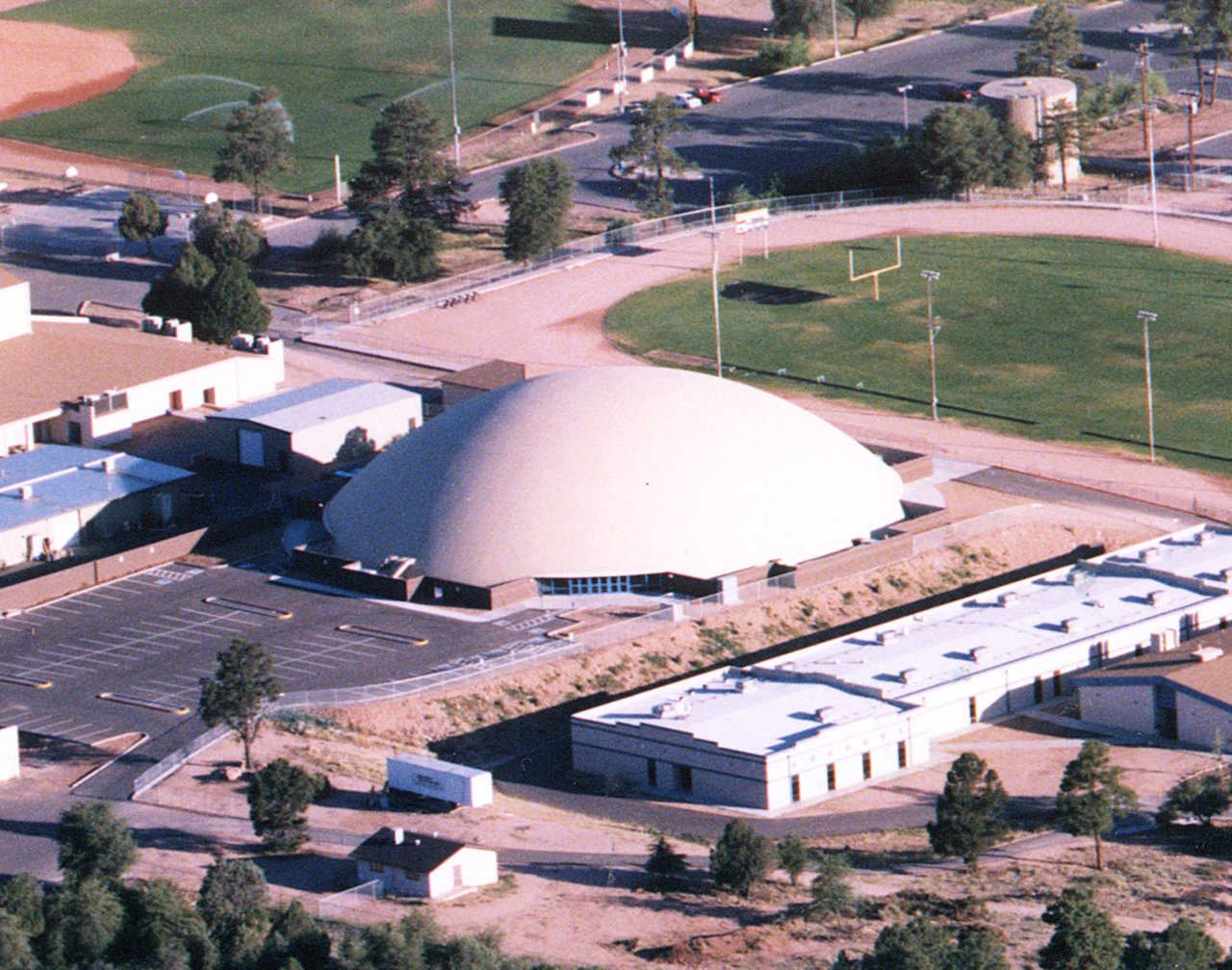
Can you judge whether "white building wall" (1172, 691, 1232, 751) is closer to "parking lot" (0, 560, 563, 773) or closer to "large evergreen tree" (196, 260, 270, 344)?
"parking lot" (0, 560, 563, 773)

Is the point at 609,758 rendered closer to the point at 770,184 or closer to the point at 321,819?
the point at 321,819

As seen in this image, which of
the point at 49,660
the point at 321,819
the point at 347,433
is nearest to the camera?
the point at 321,819

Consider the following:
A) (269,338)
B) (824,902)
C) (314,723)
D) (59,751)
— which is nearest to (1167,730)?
(824,902)

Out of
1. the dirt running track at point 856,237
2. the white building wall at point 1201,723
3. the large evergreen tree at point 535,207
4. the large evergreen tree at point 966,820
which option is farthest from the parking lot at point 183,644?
the large evergreen tree at point 535,207

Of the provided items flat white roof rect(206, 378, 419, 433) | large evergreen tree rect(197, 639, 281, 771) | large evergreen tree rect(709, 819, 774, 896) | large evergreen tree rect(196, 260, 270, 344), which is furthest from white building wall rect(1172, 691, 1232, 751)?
large evergreen tree rect(196, 260, 270, 344)

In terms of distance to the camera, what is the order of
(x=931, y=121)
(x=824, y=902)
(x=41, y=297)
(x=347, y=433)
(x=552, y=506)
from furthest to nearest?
(x=931, y=121) < (x=41, y=297) < (x=347, y=433) < (x=552, y=506) < (x=824, y=902)

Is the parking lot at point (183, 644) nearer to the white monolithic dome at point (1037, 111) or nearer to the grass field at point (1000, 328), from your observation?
the grass field at point (1000, 328)
